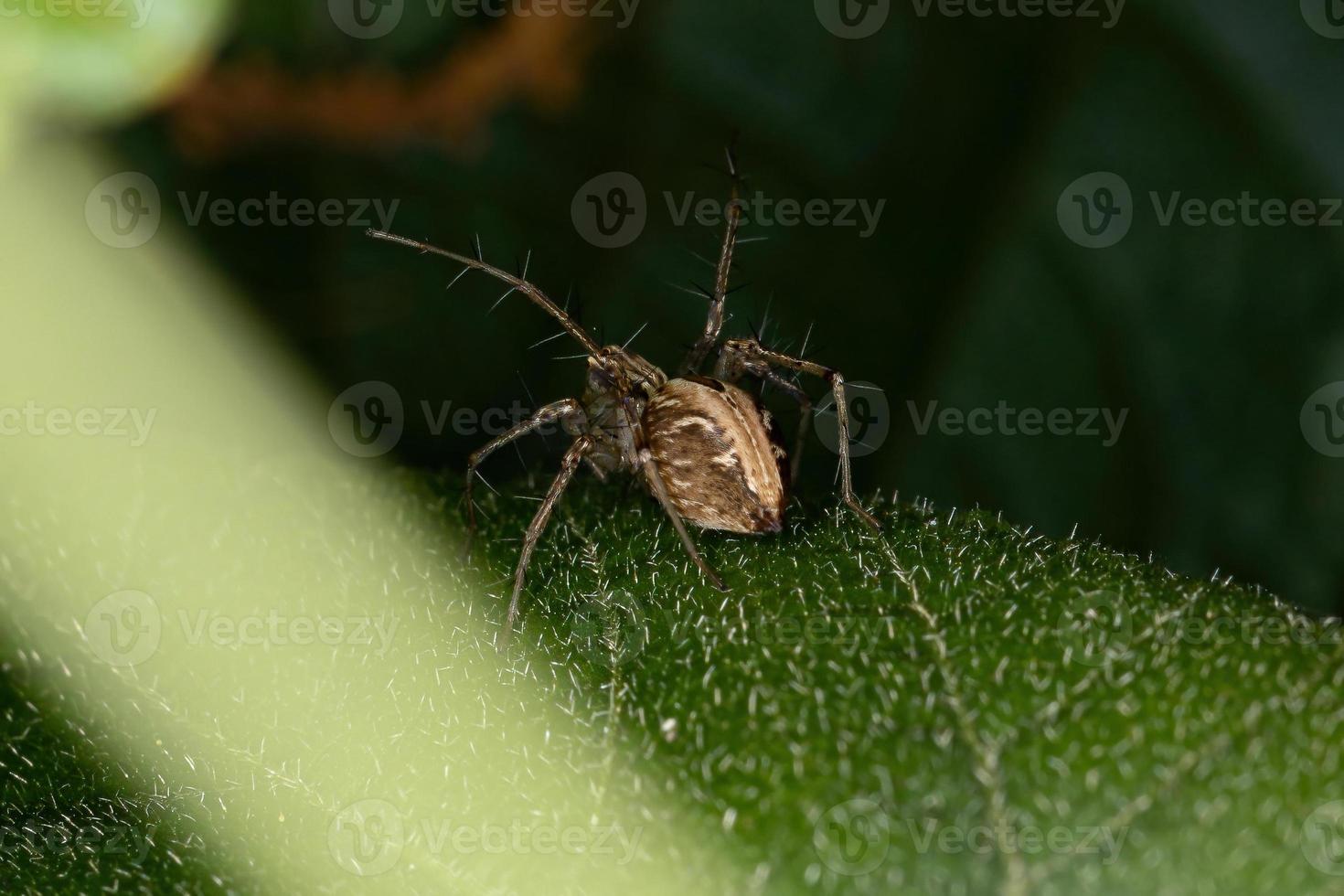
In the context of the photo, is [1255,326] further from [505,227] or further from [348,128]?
[348,128]

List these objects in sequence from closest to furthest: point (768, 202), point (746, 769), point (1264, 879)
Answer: point (1264, 879) < point (746, 769) < point (768, 202)

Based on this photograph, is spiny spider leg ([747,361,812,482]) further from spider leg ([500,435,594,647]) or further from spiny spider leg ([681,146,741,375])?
spider leg ([500,435,594,647])

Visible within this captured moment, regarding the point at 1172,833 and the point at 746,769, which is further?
the point at 746,769

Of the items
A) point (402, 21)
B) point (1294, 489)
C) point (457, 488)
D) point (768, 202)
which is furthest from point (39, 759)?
point (1294, 489)

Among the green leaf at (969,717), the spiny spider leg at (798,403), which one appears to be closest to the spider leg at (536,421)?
the spiny spider leg at (798,403)

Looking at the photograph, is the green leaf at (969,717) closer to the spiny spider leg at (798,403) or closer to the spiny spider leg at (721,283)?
the spiny spider leg at (798,403)

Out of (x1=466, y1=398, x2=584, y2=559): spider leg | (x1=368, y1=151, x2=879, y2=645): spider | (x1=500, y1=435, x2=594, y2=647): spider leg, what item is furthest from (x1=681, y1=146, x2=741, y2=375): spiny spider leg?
(x1=500, y1=435, x2=594, y2=647): spider leg
